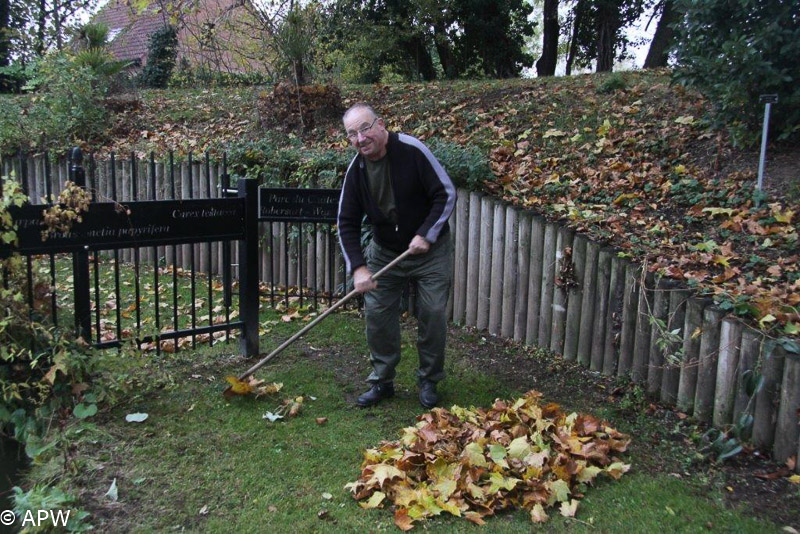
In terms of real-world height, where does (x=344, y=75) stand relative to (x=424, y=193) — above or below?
above

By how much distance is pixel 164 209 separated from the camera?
4.74m

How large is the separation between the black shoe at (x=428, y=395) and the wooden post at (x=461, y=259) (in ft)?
5.36

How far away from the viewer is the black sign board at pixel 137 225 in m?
4.22

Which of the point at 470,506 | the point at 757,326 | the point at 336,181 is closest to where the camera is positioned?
the point at 470,506

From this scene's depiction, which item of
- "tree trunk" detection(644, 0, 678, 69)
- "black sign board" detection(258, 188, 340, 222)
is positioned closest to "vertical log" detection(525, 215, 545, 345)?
"black sign board" detection(258, 188, 340, 222)

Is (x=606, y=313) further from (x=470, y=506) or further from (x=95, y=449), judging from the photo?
(x=95, y=449)

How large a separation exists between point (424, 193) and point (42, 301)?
8.64 ft

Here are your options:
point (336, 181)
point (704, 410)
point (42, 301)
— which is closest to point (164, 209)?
point (42, 301)

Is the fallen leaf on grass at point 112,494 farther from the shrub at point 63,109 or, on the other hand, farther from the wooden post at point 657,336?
the shrub at point 63,109

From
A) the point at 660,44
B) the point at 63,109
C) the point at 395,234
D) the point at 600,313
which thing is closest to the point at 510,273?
the point at 600,313

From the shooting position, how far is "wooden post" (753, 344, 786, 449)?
3.61 meters

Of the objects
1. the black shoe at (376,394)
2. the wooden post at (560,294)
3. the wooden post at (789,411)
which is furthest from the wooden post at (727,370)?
the black shoe at (376,394)

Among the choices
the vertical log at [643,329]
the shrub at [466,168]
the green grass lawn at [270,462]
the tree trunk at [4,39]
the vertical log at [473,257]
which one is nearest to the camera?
the green grass lawn at [270,462]

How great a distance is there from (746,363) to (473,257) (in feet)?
8.94
